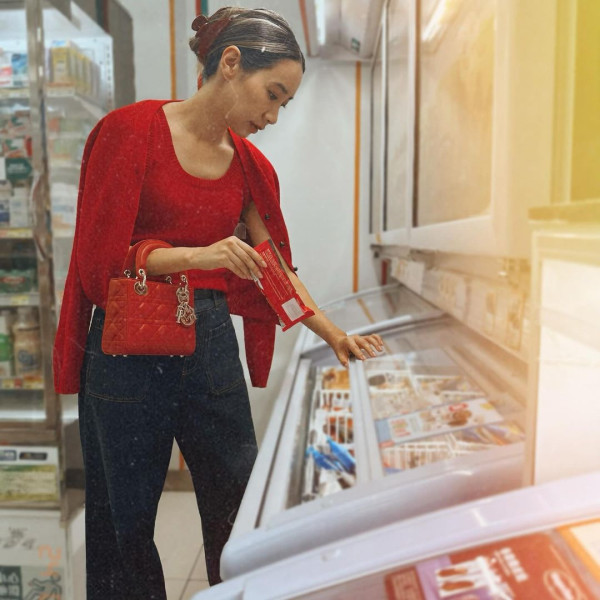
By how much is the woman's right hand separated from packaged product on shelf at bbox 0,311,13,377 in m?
1.09

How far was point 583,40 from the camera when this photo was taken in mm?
629

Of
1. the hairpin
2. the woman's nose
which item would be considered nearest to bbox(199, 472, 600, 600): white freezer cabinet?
the woman's nose

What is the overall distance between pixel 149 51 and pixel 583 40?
2.07 feet

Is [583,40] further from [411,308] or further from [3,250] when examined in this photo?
[3,250]

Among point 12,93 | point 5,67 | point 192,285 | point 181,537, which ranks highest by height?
point 5,67

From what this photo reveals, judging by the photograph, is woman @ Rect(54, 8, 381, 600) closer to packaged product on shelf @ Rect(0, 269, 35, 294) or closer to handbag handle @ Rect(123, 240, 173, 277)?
handbag handle @ Rect(123, 240, 173, 277)

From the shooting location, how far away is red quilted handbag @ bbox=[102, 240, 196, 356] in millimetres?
787

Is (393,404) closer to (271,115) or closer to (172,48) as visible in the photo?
(271,115)

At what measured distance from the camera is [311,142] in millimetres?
853

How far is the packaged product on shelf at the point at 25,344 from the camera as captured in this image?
1543 millimetres

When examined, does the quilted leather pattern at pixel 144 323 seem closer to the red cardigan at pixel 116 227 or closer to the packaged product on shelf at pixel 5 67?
the red cardigan at pixel 116 227

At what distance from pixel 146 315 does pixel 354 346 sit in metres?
0.33

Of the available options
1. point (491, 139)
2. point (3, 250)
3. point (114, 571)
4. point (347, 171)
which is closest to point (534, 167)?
point (491, 139)

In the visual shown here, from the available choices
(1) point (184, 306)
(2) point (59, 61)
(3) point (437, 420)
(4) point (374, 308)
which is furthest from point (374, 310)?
(2) point (59, 61)
